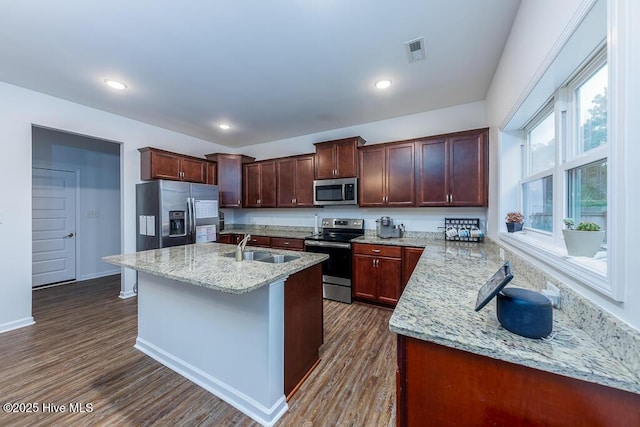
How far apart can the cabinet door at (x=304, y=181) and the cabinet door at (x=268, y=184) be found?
50 centimetres

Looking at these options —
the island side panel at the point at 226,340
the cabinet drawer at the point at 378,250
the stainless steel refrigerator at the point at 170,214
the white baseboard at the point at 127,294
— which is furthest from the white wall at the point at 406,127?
the white baseboard at the point at 127,294

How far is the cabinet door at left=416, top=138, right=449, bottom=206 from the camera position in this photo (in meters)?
3.06

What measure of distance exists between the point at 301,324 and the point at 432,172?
2457 millimetres

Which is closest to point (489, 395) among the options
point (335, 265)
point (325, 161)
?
point (335, 265)

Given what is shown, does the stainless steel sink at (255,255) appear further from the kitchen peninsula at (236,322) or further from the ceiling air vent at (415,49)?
the ceiling air vent at (415,49)

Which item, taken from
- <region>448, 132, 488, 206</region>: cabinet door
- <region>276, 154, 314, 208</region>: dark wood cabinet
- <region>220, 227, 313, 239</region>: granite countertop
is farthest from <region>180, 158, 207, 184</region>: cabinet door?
<region>448, 132, 488, 206</region>: cabinet door

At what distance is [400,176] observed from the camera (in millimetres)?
3332

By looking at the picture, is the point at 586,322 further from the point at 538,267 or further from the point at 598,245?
the point at 538,267

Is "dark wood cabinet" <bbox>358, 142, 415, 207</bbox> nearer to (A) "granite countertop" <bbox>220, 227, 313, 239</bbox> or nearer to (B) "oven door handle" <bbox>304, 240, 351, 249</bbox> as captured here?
(B) "oven door handle" <bbox>304, 240, 351, 249</bbox>

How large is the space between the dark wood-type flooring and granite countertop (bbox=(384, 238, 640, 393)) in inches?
37.7

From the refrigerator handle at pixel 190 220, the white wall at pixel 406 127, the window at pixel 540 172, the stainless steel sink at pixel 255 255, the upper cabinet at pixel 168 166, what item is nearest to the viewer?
the window at pixel 540 172

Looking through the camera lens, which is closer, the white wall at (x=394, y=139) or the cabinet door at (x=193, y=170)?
the white wall at (x=394, y=139)

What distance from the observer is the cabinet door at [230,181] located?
15.2 feet

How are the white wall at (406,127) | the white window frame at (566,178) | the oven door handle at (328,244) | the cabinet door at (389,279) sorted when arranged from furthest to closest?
the oven door handle at (328,244), the white wall at (406,127), the cabinet door at (389,279), the white window frame at (566,178)
